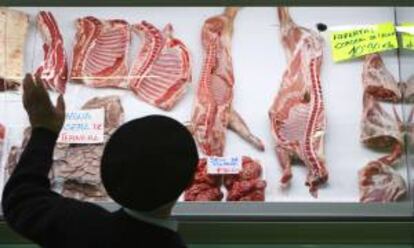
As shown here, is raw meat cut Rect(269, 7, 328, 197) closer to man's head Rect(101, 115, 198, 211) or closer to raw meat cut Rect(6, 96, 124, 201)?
raw meat cut Rect(6, 96, 124, 201)

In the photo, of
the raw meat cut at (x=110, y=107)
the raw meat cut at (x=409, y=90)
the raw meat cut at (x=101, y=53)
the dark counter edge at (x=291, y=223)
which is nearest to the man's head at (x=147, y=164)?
the dark counter edge at (x=291, y=223)

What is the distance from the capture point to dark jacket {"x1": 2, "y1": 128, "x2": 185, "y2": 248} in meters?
1.16

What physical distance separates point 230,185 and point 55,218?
34.5 inches

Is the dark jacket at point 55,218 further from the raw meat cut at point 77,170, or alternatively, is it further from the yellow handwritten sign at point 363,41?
the yellow handwritten sign at point 363,41

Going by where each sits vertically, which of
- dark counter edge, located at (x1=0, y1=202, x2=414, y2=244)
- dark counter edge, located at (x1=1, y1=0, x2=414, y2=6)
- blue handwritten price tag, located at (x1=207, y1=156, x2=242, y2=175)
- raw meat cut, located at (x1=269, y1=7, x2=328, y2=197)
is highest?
dark counter edge, located at (x1=1, y1=0, x2=414, y2=6)

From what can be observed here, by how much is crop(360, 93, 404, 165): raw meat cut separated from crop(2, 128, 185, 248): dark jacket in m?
1.05

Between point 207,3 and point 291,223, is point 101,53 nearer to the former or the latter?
point 207,3

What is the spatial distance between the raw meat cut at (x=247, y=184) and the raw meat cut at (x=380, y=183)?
11.8 inches

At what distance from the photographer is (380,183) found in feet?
6.62

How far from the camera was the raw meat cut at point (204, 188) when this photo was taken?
1.96 meters

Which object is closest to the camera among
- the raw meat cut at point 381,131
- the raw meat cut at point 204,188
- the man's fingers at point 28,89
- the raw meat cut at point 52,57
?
the man's fingers at point 28,89

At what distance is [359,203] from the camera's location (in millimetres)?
1901

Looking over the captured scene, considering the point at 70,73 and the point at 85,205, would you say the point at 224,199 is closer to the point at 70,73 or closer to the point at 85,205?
the point at 70,73

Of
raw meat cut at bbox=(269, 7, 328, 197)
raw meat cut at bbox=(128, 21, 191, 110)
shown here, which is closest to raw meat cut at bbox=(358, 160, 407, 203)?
raw meat cut at bbox=(269, 7, 328, 197)
